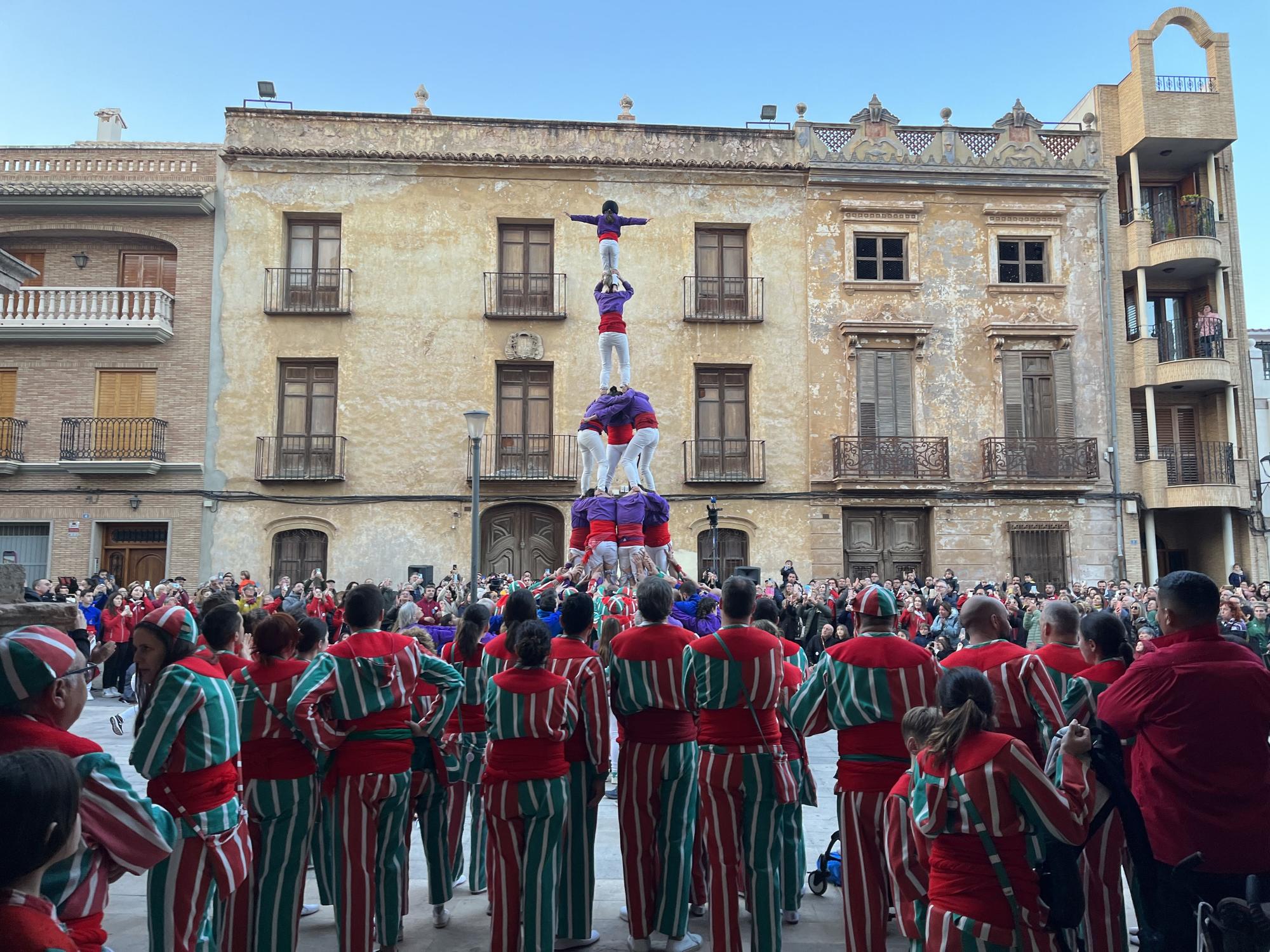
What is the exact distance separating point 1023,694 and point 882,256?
20213 mm

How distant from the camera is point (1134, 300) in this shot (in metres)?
23.5

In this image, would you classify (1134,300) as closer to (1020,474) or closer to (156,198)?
(1020,474)

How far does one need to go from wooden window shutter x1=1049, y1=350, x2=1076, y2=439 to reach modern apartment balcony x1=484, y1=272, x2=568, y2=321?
11919mm

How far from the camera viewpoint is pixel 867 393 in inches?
882

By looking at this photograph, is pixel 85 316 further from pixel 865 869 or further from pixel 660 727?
pixel 865 869

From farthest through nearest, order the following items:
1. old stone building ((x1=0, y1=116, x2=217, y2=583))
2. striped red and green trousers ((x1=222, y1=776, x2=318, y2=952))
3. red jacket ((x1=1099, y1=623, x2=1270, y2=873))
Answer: old stone building ((x1=0, y1=116, x2=217, y2=583)) → striped red and green trousers ((x1=222, y1=776, x2=318, y2=952)) → red jacket ((x1=1099, y1=623, x2=1270, y2=873))

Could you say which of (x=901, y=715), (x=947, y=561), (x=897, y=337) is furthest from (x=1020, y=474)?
(x=901, y=715)

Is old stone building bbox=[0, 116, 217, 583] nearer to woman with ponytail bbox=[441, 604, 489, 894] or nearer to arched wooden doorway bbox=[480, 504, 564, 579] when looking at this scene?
arched wooden doorway bbox=[480, 504, 564, 579]

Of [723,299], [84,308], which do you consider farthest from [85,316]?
[723,299]

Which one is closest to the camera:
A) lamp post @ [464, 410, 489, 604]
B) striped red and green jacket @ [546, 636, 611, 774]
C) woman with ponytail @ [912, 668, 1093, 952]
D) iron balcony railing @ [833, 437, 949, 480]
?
woman with ponytail @ [912, 668, 1093, 952]

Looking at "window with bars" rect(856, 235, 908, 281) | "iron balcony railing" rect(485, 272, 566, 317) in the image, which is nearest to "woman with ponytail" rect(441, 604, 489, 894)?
"iron balcony railing" rect(485, 272, 566, 317)

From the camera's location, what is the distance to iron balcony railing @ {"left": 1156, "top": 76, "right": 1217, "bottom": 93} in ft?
74.5

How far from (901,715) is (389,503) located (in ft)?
59.9

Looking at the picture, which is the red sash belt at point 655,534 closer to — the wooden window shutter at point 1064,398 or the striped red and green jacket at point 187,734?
the striped red and green jacket at point 187,734
